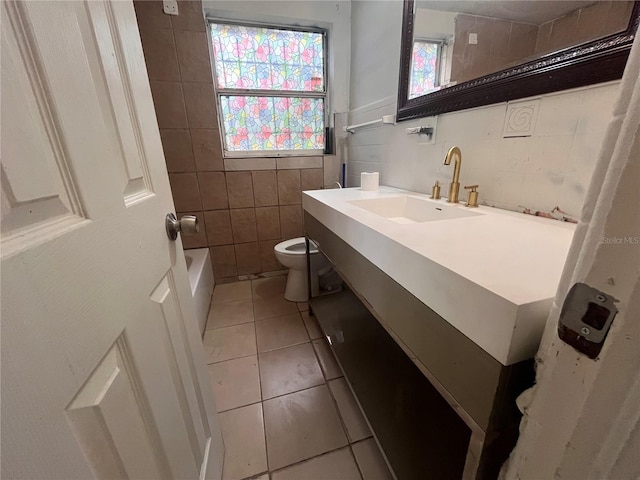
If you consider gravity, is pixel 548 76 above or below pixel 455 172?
above

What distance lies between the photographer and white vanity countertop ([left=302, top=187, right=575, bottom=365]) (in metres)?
0.38

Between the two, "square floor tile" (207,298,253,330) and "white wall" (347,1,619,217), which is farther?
"square floor tile" (207,298,253,330)

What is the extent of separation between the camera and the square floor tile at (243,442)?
36.6 inches

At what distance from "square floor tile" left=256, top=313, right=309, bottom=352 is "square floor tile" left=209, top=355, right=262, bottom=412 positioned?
13 cm

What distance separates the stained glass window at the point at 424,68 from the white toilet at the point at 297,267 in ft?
3.41

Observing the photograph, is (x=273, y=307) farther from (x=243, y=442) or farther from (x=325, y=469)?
(x=325, y=469)

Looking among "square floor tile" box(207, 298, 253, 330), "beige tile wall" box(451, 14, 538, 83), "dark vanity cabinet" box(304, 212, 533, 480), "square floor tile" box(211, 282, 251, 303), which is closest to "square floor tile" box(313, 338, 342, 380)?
"dark vanity cabinet" box(304, 212, 533, 480)

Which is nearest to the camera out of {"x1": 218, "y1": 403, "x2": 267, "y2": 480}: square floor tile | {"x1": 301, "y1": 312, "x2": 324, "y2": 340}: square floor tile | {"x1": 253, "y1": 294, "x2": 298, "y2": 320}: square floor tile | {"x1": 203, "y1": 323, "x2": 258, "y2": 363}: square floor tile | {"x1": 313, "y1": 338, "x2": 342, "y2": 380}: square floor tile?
{"x1": 218, "y1": 403, "x2": 267, "y2": 480}: square floor tile

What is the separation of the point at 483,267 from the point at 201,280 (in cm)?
170

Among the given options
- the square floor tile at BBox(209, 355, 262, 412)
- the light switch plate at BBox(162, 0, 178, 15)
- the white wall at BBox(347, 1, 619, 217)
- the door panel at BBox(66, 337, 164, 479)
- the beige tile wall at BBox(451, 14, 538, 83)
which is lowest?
the square floor tile at BBox(209, 355, 262, 412)

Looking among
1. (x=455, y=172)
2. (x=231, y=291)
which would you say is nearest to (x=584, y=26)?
(x=455, y=172)

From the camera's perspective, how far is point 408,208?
1.26 m

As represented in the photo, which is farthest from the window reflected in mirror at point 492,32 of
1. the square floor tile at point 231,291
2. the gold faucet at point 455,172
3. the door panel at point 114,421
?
the square floor tile at point 231,291

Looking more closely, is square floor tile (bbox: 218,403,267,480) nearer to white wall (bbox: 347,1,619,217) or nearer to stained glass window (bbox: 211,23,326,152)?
white wall (bbox: 347,1,619,217)
